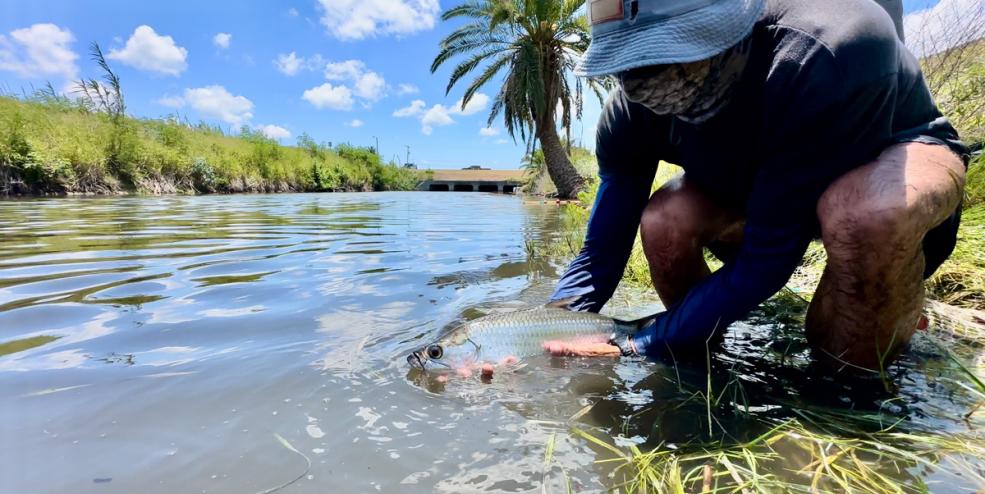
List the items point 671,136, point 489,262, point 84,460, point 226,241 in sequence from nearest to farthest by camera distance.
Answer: point 84,460, point 671,136, point 489,262, point 226,241

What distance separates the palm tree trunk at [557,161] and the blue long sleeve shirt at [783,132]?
17.1 m

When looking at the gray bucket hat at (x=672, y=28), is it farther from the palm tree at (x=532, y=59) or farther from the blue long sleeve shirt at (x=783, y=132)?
the palm tree at (x=532, y=59)

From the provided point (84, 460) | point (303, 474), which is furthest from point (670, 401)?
point (84, 460)

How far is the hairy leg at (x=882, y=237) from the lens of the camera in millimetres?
1560

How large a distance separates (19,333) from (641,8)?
3.17 meters

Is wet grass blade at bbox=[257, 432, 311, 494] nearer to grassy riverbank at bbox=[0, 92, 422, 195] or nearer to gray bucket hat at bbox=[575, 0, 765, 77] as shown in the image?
gray bucket hat at bbox=[575, 0, 765, 77]

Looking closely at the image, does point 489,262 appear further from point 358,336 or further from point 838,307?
Answer: point 838,307

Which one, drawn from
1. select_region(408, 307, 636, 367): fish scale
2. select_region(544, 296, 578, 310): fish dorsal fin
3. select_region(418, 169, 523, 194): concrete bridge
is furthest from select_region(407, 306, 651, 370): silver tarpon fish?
select_region(418, 169, 523, 194): concrete bridge

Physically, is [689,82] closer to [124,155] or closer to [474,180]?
[124,155]

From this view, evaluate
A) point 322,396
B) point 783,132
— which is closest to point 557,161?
point 783,132

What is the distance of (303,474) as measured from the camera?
4.42ft

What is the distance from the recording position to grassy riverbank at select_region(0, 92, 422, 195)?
17828 millimetres

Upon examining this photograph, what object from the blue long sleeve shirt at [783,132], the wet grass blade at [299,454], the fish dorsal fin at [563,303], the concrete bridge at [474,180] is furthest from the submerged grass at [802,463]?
the concrete bridge at [474,180]

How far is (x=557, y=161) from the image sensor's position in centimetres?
1931
